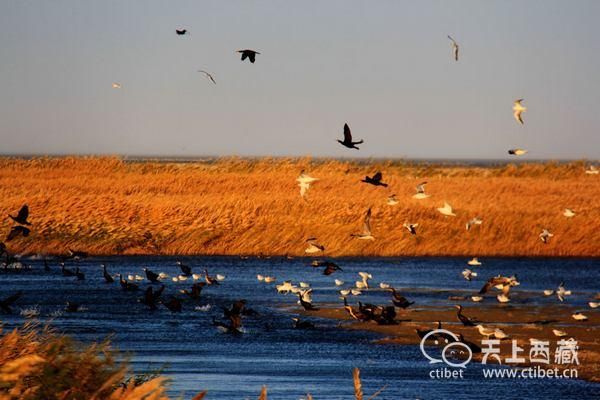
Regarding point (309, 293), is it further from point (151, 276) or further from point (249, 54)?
point (249, 54)

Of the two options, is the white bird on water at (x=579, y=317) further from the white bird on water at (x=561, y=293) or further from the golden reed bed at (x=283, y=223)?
the golden reed bed at (x=283, y=223)

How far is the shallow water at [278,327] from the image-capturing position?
711 inches

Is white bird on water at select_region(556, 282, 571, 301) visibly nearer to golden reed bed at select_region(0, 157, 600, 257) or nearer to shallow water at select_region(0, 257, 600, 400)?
shallow water at select_region(0, 257, 600, 400)

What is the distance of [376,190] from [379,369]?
30774 millimetres

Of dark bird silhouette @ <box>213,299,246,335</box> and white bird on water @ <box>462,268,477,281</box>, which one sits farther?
white bird on water @ <box>462,268,477,281</box>

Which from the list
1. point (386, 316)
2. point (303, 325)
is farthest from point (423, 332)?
point (303, 325)

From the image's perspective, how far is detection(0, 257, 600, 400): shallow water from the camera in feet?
59.3

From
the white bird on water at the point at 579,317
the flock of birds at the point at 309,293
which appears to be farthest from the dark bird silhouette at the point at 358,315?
the white bird on water at the point at 579,317

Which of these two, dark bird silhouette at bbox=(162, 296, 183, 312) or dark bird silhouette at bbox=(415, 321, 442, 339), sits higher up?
dark bird silhouette at bbox=(415, 321, 442, 339)

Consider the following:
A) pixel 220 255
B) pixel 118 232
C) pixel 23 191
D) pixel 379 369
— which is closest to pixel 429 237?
pixel 220 255

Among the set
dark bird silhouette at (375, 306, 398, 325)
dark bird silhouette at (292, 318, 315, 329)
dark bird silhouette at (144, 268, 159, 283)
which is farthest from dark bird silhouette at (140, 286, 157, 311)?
dark bird silhouette at (375, 306, 398, 325)

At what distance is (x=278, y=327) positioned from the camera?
2462cm

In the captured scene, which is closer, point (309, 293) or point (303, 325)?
point (303, 325)

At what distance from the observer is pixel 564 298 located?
97.8 feet
